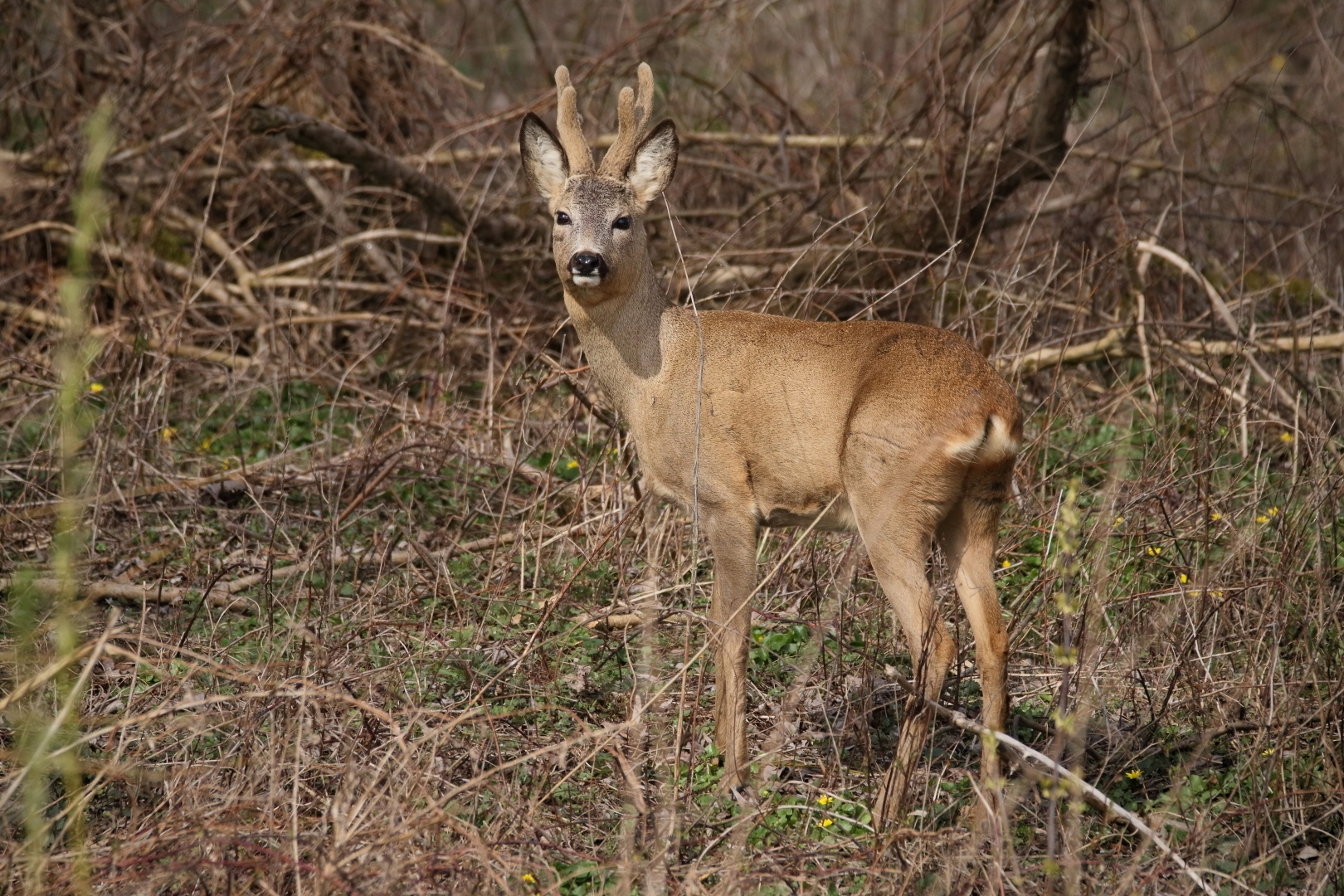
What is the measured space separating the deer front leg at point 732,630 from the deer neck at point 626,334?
0.55 meters

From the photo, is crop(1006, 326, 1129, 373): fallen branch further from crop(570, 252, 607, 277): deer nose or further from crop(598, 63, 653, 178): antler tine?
crop(570, 252, 607, 277): deer nose

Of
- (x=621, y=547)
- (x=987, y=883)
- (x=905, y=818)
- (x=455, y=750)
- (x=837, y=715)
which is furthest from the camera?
(x=621, y=547)

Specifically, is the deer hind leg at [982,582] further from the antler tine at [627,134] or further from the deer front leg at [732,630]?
the antler tine at [627,134]

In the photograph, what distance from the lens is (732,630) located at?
405cm

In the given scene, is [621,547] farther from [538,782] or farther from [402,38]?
[402,38]

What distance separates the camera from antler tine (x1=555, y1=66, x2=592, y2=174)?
4547mm

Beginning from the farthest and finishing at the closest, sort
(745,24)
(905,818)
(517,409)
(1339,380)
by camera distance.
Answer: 1. (745,24)
2. (517,409)
3. (1339,380)
4. (905,818)

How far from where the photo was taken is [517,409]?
20.9ft

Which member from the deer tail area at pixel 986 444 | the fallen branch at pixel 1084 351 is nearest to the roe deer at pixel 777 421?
the deer tail area at pixel 986 444

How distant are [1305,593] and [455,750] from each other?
2.57 metres

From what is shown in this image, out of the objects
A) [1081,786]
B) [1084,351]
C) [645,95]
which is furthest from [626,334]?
[1084,351]

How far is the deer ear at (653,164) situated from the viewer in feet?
15.0

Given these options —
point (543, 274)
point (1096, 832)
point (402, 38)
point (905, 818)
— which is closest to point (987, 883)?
point (905, 818)

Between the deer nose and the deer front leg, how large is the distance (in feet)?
2.79
